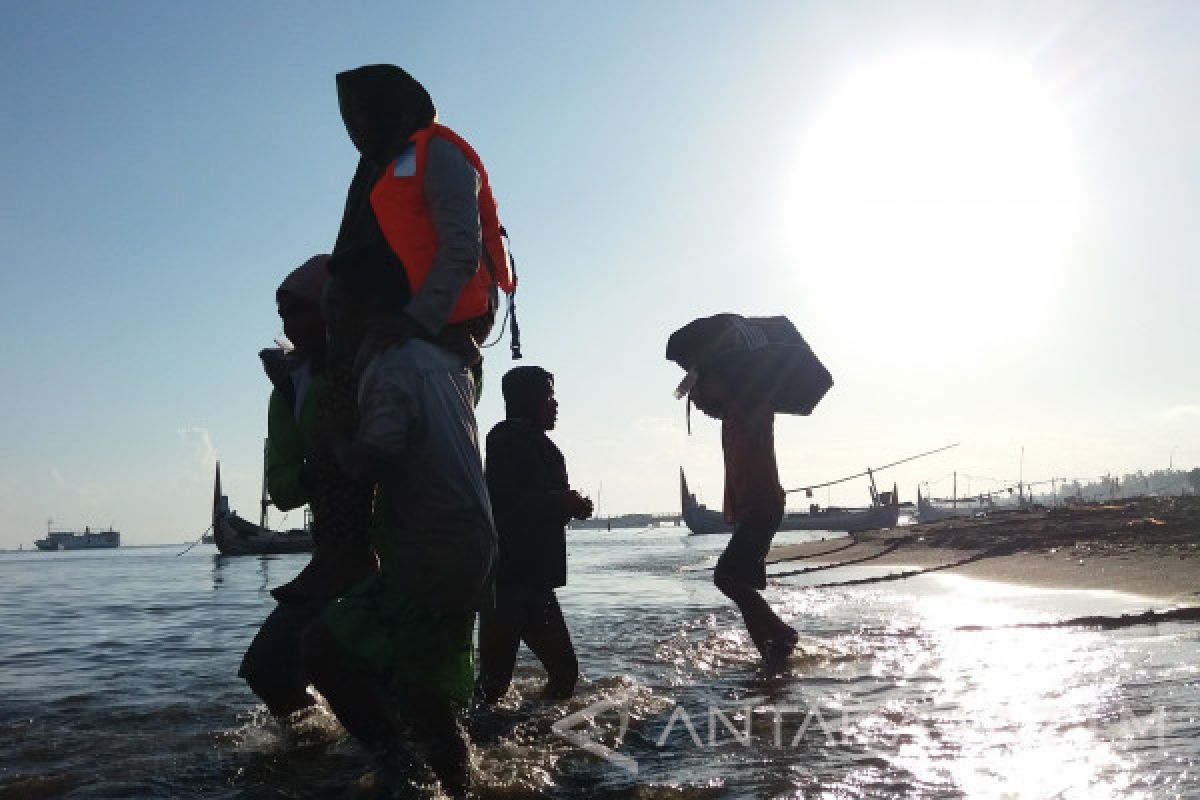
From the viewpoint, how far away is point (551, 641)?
166 inches

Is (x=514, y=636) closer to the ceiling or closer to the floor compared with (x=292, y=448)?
closer to the floor

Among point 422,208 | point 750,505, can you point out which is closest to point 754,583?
point 750,505

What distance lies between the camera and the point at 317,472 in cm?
291

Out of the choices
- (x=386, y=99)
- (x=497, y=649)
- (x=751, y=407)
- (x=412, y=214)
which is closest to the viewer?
(x=412, y=214)

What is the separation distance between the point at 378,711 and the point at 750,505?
3176mm

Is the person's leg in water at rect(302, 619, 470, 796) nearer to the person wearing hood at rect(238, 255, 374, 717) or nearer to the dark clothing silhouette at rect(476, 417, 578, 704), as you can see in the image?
the person wearing hood at rect(238, 255, 374, 717)

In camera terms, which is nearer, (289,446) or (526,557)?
(289,446)

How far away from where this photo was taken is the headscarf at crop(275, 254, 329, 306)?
10.6 feet

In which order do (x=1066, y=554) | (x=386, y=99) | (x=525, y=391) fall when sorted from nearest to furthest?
(x=386, y=99)
(x=525, y=391)
(x=1066, y=554)

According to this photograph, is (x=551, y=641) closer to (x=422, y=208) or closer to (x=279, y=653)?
(x=279, y=653)

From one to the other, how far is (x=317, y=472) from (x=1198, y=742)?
298 centimetres

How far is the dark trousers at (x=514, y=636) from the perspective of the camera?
4078mm

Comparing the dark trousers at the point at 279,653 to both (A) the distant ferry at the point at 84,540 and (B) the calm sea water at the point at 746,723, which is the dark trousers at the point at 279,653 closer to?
(B) the calm sea water at the point at 746,723

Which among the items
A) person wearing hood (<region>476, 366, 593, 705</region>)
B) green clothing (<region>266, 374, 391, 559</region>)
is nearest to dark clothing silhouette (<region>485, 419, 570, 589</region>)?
person wearing hood (<region>476, 366, 593, 705</region>)
